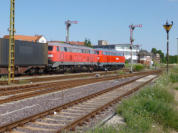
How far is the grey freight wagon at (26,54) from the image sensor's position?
66.0 feet

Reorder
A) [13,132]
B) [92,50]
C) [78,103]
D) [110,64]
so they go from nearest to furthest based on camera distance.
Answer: [13,132] < [78,103] < [92,50] < [110,64]

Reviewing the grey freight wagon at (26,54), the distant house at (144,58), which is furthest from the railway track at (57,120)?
the distant house at (144,58)

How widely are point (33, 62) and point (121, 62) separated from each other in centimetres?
2483

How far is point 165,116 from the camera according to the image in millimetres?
7605

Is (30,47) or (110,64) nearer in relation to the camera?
(30,47)

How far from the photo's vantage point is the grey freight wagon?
20.1m

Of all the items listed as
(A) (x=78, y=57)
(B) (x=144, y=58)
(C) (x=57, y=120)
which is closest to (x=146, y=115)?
(C) (x=57, y=120)

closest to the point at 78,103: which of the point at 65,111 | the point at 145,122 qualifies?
the point at 65,111

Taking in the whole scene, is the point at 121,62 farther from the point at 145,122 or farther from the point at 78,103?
the point at 145,122

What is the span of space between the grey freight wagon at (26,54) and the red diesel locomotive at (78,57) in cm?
105

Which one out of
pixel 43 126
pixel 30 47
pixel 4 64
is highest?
pixel 30 47

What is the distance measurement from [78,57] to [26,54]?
29.4 feet

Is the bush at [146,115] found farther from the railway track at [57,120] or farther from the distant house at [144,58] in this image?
the distant house at [144,58]

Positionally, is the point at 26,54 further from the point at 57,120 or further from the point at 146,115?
the point at 146,115
